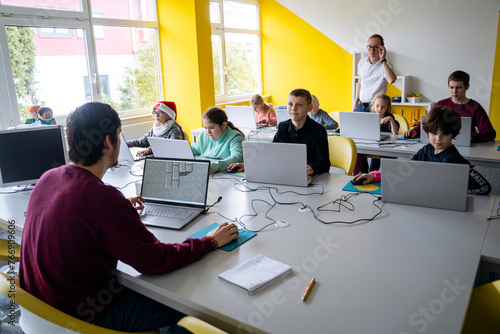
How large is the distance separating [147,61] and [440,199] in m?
4.80

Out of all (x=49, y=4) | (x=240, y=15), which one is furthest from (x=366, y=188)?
(x=240, y=15)

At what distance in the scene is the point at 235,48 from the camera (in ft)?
23.5

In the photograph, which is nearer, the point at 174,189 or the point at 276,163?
the point at 174,189

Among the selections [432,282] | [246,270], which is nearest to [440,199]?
[432,282]

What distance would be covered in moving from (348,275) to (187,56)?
476cm

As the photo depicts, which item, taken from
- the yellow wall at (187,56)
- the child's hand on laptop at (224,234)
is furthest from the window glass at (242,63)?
the child's hand on laptop at (224,234)

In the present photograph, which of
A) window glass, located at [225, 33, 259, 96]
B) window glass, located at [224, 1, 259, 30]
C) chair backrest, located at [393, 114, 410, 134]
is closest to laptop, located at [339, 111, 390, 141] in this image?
chair backrest, located at [393, 114, 410, 134]

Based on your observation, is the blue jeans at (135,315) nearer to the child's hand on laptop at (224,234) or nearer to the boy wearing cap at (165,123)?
the child's hand on laptop at (224,234)

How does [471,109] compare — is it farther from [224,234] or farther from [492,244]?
[224,234]

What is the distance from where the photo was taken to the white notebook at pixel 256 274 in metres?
1.28

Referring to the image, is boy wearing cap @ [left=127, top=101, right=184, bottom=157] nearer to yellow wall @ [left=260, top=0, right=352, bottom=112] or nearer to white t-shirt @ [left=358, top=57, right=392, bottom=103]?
white t-shirt @ [left=358, top=57, right=392, bottom=103]

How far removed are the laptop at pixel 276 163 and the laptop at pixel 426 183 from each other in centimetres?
49

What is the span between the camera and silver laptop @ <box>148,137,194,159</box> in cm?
263

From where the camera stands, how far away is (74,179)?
129 centimetres
